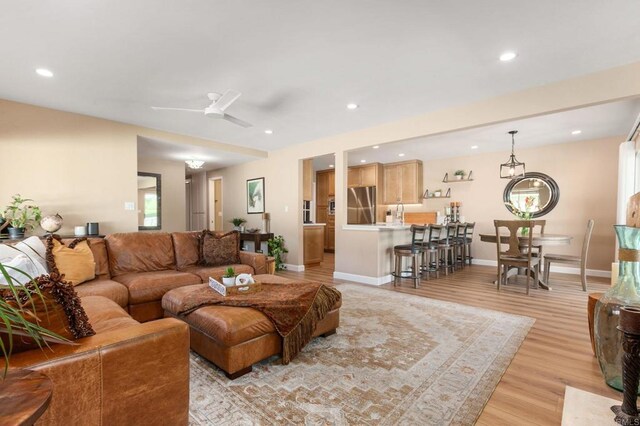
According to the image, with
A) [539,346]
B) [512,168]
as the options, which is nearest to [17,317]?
[539,346]

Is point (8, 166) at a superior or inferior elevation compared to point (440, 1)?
inferior

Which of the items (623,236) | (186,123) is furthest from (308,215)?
(623,236)

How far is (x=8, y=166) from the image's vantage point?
3701 mm

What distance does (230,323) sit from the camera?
1992mm

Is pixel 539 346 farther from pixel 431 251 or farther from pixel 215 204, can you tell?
pixel 215 204

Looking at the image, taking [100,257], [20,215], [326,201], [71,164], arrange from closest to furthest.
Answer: [100,257] → [20,215] → [71,164] → [326,201]

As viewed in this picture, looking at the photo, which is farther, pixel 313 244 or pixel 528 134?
pixel 313 244

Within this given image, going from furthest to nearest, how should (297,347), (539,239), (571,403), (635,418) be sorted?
(539,239) → (297,347) → (571,403) → (635,418)

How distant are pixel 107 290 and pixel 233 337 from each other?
160 cm

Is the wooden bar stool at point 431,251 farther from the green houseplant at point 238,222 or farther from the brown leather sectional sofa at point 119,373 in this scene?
the brown leather sectional sofa at point 119,373

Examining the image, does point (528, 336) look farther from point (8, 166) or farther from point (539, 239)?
point (8, 166)

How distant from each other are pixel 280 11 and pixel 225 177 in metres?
6.36

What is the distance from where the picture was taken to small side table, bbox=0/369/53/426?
2.09 feet

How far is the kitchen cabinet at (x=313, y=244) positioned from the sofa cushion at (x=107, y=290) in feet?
12.9
